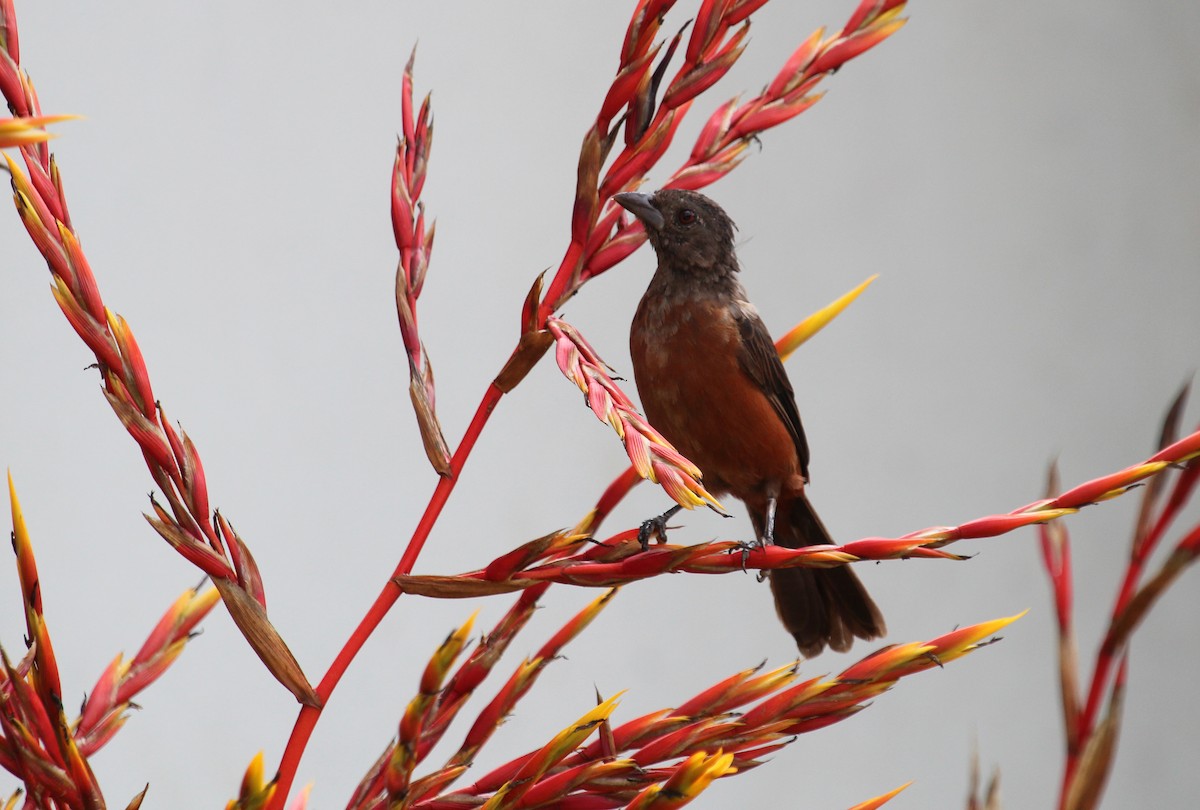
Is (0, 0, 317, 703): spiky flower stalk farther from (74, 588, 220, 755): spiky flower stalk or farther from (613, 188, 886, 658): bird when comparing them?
(613, 188, 886, 658): bird

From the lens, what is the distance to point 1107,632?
710 millimetres

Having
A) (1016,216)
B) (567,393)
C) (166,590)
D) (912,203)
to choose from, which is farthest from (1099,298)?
(166,590)

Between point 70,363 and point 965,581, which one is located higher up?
point 70,363

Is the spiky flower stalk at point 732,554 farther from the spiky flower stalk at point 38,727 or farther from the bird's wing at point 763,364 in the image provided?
the bird's wing at point 763,364

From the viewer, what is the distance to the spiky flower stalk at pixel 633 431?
0.39 metres

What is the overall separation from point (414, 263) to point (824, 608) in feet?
2.31

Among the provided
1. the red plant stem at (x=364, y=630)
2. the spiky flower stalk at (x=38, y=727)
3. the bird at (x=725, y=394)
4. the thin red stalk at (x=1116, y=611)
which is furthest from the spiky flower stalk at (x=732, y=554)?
the bird at (x=725, y=394)

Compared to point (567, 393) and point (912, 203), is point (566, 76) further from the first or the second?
point (912, 203)

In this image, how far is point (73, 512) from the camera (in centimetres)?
143

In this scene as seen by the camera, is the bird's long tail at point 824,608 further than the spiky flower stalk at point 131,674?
Yes

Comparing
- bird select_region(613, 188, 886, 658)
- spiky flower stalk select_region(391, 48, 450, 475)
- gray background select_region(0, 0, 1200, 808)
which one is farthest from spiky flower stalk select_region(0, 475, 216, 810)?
gray background select_region(0, 0, 1200, 808)

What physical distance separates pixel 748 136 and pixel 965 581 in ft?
6.30

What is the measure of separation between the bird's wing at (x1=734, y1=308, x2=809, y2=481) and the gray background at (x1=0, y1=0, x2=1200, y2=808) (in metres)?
0.69

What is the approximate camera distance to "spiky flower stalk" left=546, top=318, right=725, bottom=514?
15.3 inches
